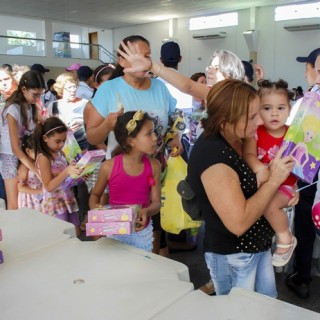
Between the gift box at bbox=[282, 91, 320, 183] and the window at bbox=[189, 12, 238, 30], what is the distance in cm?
1360

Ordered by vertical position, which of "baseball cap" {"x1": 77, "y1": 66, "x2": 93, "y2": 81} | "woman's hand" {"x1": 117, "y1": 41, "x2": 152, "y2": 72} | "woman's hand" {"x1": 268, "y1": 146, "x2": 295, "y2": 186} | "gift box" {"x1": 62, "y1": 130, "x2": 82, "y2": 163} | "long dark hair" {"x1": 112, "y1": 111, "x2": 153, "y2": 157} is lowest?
"gift box" {"x1": 62, "y1": 130, "x2": 82, "y2": 163}

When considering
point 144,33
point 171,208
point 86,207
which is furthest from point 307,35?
point 171,208

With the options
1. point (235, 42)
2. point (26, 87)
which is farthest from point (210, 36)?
point (26, 87)

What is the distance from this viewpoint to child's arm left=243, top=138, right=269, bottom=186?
1468mm

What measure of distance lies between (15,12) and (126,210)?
15.4m

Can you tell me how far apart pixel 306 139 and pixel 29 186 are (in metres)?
2.13

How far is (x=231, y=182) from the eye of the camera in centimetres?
133

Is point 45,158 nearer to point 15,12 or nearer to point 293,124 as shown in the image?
point 293,124

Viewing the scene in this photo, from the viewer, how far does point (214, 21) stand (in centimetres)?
1475

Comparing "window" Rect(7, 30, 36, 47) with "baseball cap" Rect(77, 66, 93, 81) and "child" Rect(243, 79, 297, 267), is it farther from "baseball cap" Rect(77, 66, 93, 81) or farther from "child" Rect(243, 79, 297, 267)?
"child" Rect(243, 79, 297, 267)

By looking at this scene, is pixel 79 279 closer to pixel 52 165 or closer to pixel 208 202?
pixel 208 202

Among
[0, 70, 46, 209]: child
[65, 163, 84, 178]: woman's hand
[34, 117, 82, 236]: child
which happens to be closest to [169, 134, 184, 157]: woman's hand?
[65, 163, 84, 178]: woman's hand

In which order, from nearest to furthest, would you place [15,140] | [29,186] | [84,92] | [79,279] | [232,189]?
1. [79,279]
2. [232,189]
3. [29,186]
4. [15,140]
5. [84,92]

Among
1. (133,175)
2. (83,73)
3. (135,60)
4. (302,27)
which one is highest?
(302,27)
